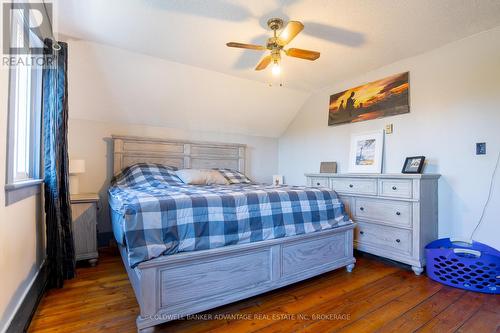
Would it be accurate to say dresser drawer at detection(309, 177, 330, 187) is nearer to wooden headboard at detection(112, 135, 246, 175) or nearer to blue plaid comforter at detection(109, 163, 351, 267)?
blue plaid comforter at detection(109, 163, 351, 267)

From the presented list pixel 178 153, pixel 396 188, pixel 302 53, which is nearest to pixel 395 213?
pixel 396 188

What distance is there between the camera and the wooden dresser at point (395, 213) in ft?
7.77

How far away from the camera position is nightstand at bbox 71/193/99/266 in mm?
2439

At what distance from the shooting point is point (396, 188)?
2.51 metres

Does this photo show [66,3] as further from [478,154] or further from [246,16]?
[478,154]

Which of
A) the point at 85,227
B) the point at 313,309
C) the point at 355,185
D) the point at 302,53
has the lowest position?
the point at 313,309

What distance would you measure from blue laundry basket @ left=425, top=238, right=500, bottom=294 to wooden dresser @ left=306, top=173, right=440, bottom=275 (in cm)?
14

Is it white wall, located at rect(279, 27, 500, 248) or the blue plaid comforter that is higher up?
white wall, located at rect(279, 27, 500, 248)

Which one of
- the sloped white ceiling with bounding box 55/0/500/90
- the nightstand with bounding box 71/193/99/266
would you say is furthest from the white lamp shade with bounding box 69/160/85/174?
the sloped white ceiling with bounding box 55/0/500/90

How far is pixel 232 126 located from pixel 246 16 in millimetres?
2173

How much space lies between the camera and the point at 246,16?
2.13 metres

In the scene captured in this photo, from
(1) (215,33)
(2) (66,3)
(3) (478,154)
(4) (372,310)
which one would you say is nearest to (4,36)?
(2) (66,3)

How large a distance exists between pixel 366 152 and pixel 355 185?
610 millimetres

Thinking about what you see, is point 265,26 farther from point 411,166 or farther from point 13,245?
point 13,245
